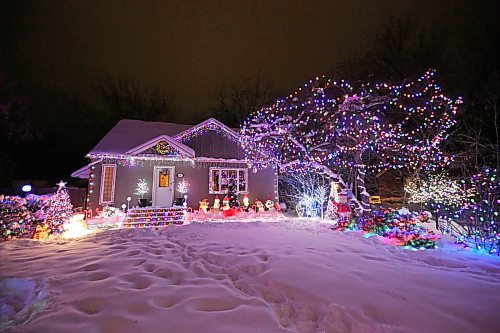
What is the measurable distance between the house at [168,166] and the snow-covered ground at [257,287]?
18.9ft

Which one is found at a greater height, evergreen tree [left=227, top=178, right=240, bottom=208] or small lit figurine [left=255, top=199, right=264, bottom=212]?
evergreen tree [left=227, top=178, right=240, bottom=208]

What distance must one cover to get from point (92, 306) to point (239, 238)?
454 cm

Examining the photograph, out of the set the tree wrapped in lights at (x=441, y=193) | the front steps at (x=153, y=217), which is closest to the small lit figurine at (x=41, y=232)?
the front steps at (x=153, y=217)

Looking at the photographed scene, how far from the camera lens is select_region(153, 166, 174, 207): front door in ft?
42.4

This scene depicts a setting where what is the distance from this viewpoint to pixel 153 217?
10.9 metres

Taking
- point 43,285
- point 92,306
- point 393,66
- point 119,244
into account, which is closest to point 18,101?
point 119,244

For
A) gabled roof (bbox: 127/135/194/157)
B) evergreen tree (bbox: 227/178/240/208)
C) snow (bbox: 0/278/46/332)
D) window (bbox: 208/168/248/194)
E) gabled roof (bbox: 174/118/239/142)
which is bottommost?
snow (bbox: 0/278/46/332)

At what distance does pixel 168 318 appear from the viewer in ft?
9.57

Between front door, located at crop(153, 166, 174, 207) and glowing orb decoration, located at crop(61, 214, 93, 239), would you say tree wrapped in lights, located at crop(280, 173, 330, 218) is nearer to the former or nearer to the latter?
front door, located at crop(153, 166, 174, 207)

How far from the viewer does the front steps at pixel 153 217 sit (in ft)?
34.0

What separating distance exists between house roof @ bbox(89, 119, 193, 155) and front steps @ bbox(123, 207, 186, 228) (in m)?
2.99

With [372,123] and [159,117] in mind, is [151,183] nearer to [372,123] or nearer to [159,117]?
[372,123]

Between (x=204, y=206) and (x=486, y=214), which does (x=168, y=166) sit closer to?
(x=204, y=206)

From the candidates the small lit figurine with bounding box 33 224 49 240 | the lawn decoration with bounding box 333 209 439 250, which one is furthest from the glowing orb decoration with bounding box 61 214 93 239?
the lawn decoration with bounding box 333 209 439 250
